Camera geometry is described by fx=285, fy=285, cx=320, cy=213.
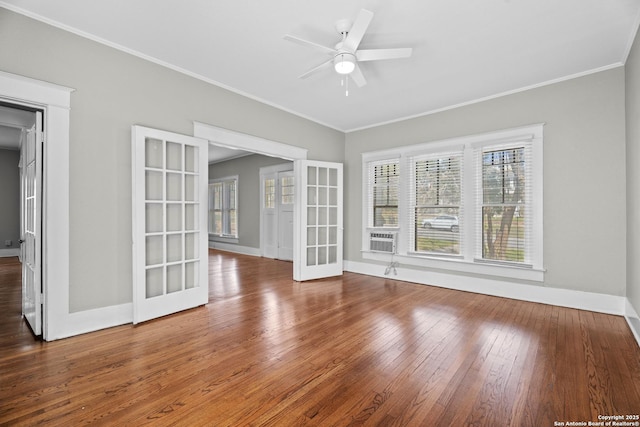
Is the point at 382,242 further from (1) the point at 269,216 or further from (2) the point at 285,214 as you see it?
(1) the point at 269,216

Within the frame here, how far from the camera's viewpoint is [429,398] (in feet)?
6.06

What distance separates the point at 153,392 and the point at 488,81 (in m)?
4.79

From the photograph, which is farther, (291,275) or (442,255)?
(291,275)

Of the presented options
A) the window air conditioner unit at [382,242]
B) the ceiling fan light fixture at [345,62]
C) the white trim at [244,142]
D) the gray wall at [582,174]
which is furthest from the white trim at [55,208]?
the gray wall at [582,174]

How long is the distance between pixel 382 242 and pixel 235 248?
508cm

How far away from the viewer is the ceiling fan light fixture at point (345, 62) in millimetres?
2727

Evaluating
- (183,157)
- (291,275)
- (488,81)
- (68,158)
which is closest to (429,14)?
(488,81)

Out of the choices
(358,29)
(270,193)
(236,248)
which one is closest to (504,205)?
(358,29)

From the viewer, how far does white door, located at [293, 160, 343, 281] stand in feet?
16.4

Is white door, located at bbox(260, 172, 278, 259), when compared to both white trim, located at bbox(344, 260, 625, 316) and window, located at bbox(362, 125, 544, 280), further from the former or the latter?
white trim, located at bbox(344, 260, 625, 316)

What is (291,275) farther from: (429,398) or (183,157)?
(429,398)

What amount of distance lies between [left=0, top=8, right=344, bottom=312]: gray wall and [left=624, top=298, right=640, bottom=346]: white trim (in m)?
5.07

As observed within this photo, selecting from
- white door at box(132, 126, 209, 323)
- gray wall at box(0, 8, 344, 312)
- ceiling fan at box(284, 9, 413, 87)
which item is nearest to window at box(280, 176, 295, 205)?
white door at box(132, 126, 209, 323)

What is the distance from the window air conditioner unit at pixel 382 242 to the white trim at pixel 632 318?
2908 millimetres
